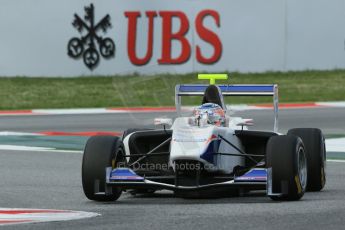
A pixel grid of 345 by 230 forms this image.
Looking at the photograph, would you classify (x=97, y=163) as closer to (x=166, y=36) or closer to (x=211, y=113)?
(x=211, y=113)

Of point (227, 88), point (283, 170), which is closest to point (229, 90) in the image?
point (227, 88)

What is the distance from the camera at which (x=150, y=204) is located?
36.1 feet

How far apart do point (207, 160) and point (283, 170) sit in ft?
2.33

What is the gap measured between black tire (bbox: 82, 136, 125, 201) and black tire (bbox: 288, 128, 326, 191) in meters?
1.96

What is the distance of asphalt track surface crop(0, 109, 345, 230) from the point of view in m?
9.23

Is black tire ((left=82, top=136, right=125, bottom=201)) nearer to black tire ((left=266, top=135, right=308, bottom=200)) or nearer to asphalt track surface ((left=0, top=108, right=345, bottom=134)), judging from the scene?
black tire ((left=266, top=135, right=308, bottom=200))

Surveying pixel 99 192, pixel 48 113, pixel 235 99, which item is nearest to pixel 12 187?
pixel 99 192

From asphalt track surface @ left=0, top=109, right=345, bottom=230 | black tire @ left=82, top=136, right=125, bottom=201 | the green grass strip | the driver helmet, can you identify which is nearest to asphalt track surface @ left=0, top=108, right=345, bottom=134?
the green grass strip

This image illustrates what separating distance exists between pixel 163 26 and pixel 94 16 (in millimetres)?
1750

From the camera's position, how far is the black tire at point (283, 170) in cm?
1073

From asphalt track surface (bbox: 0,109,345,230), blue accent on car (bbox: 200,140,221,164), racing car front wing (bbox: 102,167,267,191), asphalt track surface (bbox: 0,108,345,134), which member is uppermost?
blue accent on car (bbox: 200,140,221,164)

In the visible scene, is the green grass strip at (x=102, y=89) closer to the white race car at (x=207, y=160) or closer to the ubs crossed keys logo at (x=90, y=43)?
the ubs crossed keys logo at (x=90, y=43)

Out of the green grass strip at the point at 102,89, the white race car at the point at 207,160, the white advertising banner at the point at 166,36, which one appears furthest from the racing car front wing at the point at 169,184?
the white advertising banner at the point at 166,36

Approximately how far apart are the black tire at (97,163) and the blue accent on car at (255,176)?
1212mm
